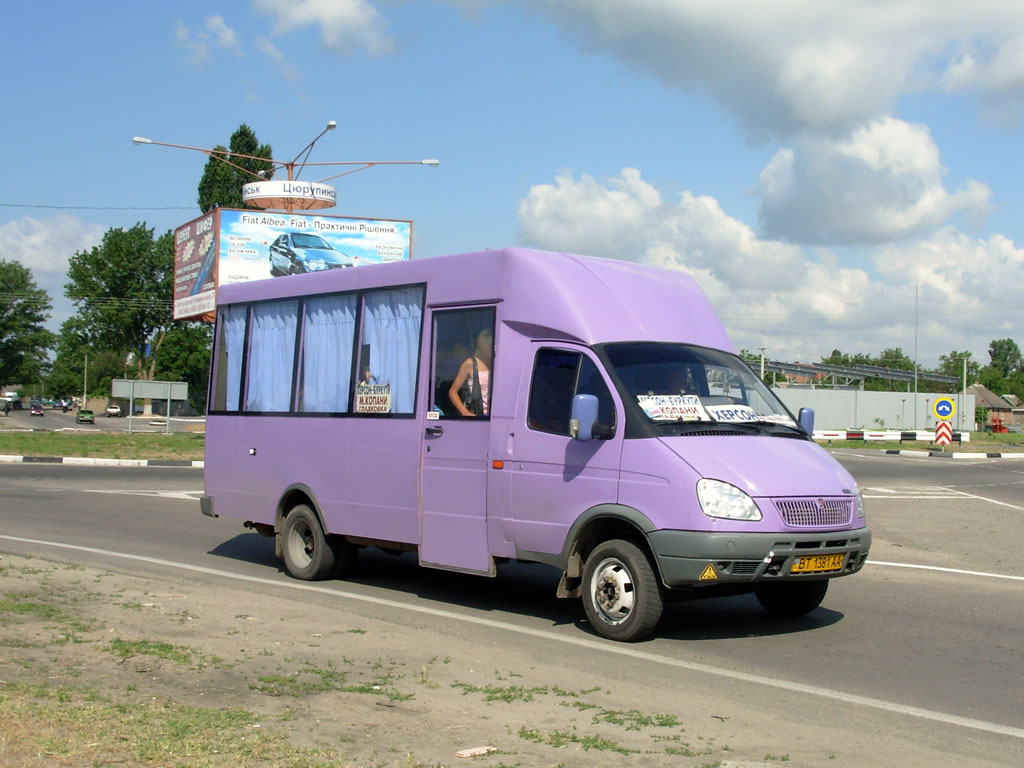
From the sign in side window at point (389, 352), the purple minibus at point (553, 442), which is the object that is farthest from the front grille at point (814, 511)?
the sign in side window at point (389, 352)

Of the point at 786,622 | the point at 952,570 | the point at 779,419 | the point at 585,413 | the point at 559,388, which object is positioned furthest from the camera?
the point at 952,570

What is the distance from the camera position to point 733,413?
8.83 m

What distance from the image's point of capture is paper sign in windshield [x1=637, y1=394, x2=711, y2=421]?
852 centimetres

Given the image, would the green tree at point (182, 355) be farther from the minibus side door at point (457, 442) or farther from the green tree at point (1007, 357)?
the green tree at point (1007, 357)

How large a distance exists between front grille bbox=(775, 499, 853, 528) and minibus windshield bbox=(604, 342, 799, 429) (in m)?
0.85

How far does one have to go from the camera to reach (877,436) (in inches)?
2101

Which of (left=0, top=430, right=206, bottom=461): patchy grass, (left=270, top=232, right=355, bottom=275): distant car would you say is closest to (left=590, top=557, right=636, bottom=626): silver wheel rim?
(left=0, top=430, right=206, bottom=461): patchy grass

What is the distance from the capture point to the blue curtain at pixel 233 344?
1273cm

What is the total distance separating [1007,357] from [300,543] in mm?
205091

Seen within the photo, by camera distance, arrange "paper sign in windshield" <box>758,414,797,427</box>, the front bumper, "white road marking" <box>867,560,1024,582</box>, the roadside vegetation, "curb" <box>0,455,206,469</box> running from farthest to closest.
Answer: "curb" <box>0,455,206,469</box>, "white road marking" <box>867,560,1024,582</box>, "paper sign in windshield" <box>758,414,797,427</box>, the front bumper, the roadside vegetation

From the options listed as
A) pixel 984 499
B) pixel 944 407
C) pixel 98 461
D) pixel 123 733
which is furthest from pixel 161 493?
pixel 944 407

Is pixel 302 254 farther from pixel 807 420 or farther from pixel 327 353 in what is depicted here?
pixel 807 420

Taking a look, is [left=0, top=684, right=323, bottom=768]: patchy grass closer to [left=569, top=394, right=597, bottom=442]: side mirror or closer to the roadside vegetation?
the roadside vegetation

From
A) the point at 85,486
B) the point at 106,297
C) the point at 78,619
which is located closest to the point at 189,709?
the point at 78,619
